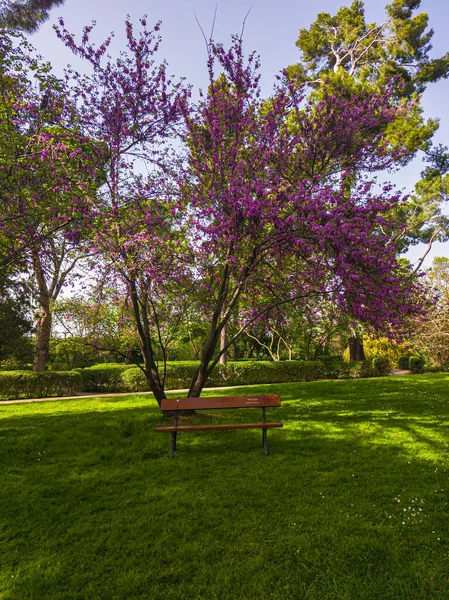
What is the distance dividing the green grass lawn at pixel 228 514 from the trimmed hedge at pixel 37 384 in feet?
31.8

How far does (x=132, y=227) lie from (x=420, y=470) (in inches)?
285

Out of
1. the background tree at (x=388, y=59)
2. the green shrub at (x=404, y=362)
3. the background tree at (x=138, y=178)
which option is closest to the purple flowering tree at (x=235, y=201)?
the background tree at (x=138, y=178)

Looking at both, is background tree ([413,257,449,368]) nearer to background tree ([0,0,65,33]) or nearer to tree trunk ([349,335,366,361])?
tree trunk ([349,335,366,361])

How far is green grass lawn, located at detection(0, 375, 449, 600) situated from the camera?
117 inches

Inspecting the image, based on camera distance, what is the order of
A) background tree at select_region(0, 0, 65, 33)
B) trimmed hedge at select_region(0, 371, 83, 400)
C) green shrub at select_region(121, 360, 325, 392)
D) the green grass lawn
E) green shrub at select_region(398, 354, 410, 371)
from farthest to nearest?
green shrub at select_region(398, 354, 410, 371)
green shrub at select_region(121, 360, 325, 392)
trimmed hedge at select_region(0, 371, 83, 400)
background tree at select_region(0, 0, 65, 33)
the green grass lawn

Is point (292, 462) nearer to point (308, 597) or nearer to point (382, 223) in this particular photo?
point (308, 597)

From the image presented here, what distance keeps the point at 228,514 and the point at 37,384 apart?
1520 centimetres

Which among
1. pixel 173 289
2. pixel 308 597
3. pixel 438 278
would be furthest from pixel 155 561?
pixel 438 278

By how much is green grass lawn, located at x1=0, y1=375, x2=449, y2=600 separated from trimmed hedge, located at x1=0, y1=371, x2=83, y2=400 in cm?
970

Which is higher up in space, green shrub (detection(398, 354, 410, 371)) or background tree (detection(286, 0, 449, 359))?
background tree (detection(286, 0, 449, 359))

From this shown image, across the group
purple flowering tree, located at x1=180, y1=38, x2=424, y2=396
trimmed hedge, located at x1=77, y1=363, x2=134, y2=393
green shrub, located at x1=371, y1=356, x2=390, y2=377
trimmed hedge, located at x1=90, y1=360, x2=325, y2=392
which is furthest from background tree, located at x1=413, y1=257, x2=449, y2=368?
trimmed hedge, located at x1=77, y1=363, x2=134, y2=393

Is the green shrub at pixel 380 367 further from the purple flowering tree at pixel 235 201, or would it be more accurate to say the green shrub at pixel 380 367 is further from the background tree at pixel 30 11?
the background tree at pixel 30 11

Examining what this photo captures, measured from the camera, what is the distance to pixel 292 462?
557 cm

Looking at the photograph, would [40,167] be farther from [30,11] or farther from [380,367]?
[380,367]
